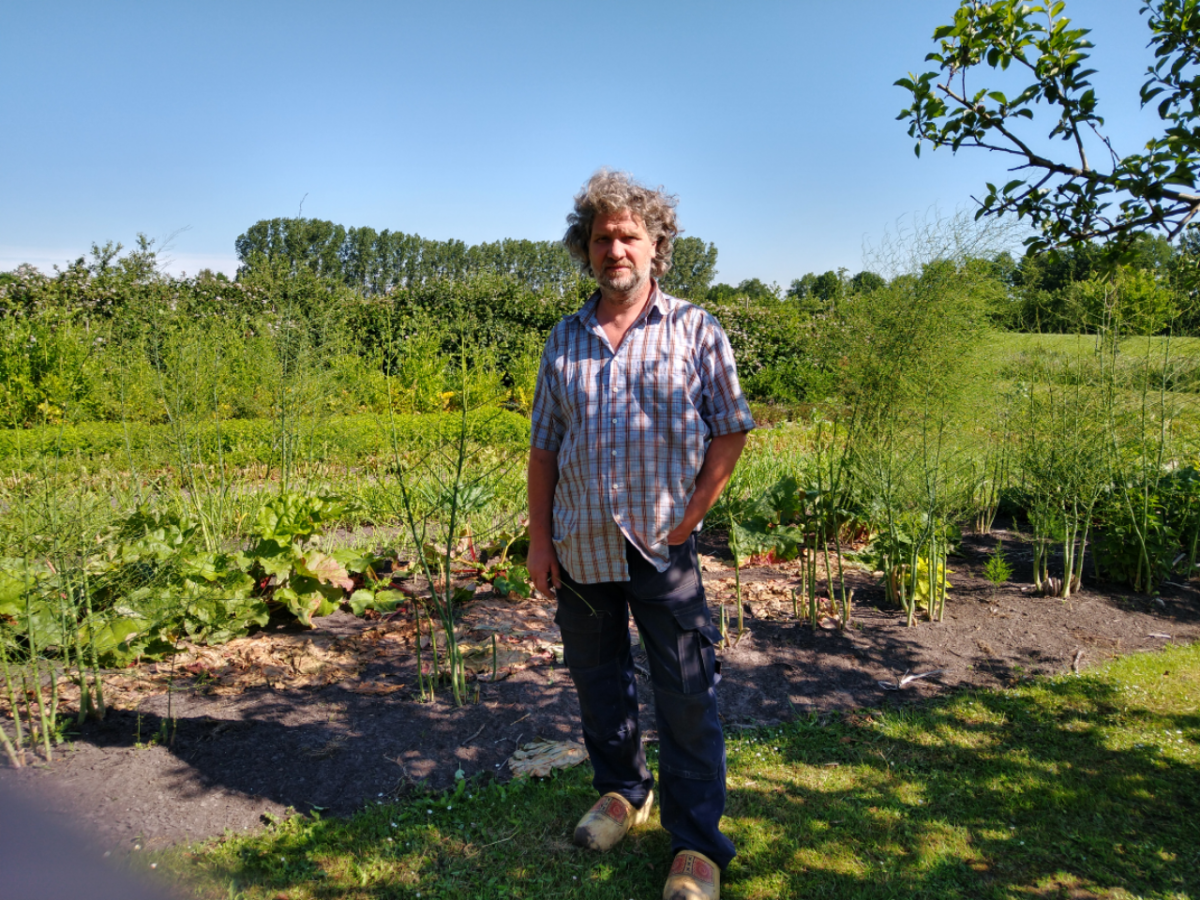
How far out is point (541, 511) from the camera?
223cm

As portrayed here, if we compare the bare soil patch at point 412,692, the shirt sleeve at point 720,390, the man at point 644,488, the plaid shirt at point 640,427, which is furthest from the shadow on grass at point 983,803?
the shirt sleeve at point 720,390

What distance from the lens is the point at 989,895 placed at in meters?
2.10

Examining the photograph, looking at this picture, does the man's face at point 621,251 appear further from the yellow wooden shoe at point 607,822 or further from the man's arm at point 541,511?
the yellow wooden shoe at point 607,822

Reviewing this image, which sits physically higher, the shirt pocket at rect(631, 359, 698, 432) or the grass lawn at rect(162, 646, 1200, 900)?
the shirt pocket at rect(631, 359, 698, 432)

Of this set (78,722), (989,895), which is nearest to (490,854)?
(989,895)

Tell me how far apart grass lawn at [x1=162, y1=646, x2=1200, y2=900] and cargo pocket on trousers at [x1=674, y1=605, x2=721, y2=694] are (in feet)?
2.05

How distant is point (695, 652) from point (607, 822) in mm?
675

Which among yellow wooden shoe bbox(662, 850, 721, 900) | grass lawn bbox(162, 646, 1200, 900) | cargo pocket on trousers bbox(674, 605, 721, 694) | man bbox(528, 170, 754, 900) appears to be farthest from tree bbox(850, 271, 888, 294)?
yellow wooden shoe bbox(662, 850, 721, 900)

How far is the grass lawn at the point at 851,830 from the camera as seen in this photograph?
84.4 inches

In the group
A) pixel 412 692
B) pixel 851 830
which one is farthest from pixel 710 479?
pixel 412 692

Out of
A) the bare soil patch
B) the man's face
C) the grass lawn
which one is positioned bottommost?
the grass lawn

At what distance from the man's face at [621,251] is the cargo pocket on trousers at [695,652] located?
890mm

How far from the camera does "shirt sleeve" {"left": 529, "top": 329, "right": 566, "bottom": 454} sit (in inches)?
85.5

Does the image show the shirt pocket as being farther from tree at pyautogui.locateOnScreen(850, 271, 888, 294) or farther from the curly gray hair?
tree at pyautogui.locateOnScreen(850, 271, 888, 294)
